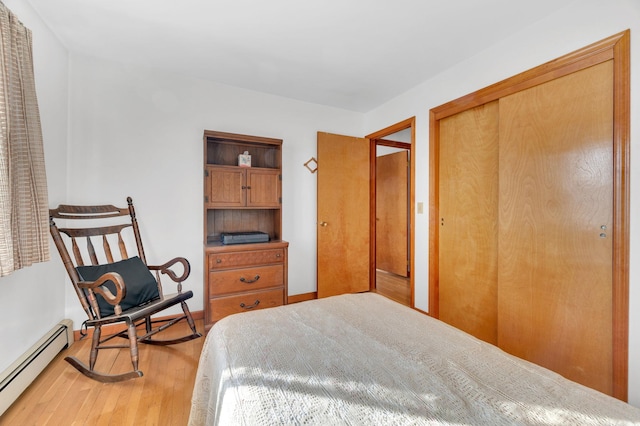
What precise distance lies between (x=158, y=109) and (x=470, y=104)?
2.91m

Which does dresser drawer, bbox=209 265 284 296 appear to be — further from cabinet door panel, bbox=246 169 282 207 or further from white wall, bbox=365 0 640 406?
white wall, bbox=365 0 640 406

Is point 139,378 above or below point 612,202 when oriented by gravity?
below

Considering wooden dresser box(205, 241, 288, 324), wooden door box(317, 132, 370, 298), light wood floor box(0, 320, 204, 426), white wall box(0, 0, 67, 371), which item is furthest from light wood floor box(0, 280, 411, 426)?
wooden door box(317, 132, 370, 298)

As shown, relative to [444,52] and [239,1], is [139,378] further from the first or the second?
[444,52]

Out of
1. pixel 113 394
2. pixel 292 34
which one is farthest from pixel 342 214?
pixel 113 394

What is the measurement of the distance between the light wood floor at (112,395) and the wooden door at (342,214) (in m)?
1.79

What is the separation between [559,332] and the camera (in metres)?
1.87

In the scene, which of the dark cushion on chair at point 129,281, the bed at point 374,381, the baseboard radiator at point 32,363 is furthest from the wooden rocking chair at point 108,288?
the bed at point 374,381

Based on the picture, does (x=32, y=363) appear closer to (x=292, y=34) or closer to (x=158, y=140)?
(x=158, y=140)

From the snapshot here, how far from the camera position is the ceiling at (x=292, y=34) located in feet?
6.11

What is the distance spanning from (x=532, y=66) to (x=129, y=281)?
334cm

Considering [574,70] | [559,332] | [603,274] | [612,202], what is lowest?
[559,332]

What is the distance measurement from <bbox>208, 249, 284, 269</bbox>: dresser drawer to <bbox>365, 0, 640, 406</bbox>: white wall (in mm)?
1510

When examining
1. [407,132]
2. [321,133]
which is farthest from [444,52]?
[407,132]
